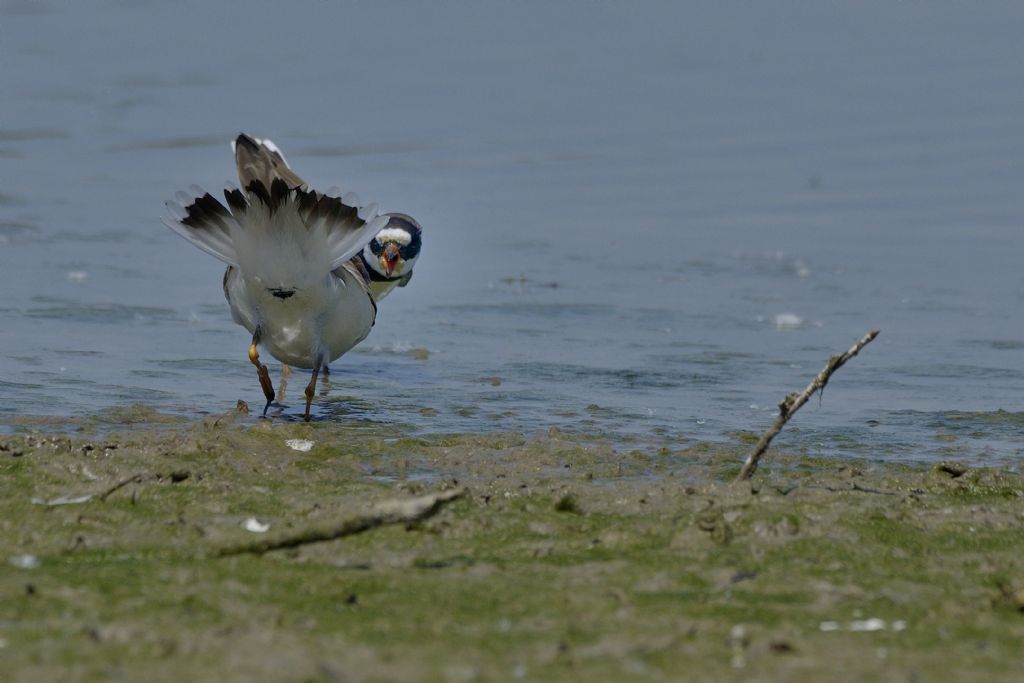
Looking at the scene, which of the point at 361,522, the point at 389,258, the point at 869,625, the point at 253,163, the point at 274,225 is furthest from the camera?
the point at 389,258

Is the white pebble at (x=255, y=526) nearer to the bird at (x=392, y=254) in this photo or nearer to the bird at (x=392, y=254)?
the bird at (x=392, y=254)

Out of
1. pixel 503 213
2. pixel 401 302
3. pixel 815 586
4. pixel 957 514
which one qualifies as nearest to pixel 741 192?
pixel 503 213

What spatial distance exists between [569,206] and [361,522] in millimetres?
11396

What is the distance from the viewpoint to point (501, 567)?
424 cm

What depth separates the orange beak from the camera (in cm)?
1088

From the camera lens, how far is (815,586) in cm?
405

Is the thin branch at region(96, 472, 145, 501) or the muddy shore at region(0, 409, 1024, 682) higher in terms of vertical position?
the thin branch at region(96, 472, 145, 501)

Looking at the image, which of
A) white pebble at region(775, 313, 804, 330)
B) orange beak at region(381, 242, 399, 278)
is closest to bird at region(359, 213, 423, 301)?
orange beak at region(381, 242, 399, 278)

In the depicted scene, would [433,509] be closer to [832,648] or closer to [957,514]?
[832,648]

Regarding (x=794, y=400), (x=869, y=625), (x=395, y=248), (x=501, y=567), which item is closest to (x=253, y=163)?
(x=395, y=248)

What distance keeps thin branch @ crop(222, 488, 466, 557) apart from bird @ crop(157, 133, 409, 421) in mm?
2856

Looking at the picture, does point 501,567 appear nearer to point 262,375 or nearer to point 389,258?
point 262,375

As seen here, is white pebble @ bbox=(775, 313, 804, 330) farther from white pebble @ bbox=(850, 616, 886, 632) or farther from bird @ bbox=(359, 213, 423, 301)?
white pebble @ bbox=(850, 616, 886, 632)

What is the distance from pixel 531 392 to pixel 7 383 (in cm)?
296
